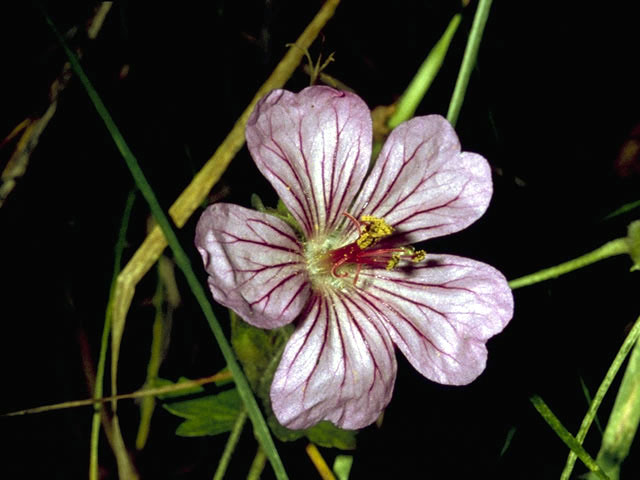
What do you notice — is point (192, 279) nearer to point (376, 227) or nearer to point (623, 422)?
point (376, 227)

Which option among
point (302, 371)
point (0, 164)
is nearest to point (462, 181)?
point (302, 371)

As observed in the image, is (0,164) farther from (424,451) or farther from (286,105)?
(424,451)

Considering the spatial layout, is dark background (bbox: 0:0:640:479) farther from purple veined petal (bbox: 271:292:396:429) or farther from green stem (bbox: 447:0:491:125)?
purple veined petal (bbox: 271:292:396:429)

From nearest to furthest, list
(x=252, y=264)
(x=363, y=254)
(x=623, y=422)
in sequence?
(x=252, y=264) → (x=363, y=254) → (x=623, y=422)

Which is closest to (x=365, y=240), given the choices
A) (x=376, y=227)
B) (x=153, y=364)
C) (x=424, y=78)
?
(x=376, y=227)

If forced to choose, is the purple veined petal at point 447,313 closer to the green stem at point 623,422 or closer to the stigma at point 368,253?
the stigma at point 368,253

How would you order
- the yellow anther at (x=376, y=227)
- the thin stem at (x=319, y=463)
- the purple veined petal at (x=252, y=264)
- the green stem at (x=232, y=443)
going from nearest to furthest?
the purple veined petal at (x=252, y=264), the yellow anther at (x=376, y=227), the green stem at (x=232, y=443), the thin stem at (x=319, y=463)

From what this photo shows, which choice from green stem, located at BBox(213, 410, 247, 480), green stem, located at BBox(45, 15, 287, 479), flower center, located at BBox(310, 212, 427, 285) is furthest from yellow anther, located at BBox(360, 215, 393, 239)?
green stem, located at BBox(213, 410, 247, 480)

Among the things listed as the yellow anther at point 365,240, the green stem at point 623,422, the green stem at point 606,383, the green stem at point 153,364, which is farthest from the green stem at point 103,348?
the green stem at point 623,422
